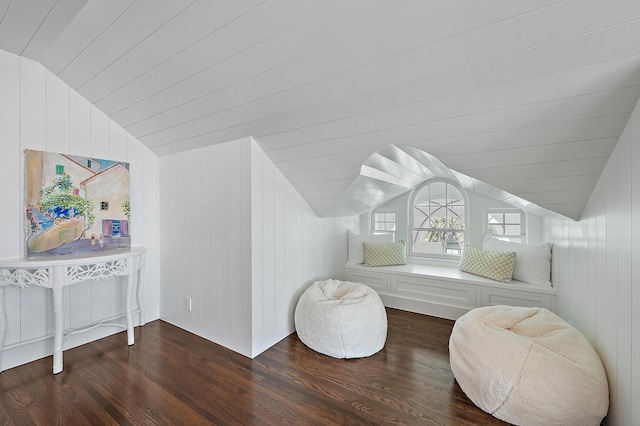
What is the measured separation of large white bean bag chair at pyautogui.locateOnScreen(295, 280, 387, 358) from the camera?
2072 millimetres

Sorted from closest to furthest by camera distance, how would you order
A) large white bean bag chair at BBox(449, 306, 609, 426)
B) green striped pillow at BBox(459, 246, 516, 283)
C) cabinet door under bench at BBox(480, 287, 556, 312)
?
large white bean bag chair at BBox(449, 306, 609, 426) → cabinet door under bench at BBox(480, 287, 556, 312) → green striped pillow at BBox(459, 246, 516, 283)

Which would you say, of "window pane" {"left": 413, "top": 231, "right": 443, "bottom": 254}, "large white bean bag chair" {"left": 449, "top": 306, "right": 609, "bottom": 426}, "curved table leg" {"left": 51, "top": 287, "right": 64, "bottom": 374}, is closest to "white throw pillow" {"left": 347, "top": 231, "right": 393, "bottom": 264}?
"window pane" {"left": 413, "top": 231, "right": 443, "bottom": 254}

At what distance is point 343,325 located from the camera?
6.77 feet

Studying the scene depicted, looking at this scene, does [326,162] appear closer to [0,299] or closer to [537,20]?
[537,20]

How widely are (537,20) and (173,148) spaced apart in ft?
9.12

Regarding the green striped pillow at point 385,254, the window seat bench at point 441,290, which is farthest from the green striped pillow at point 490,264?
the green striped pillow at point 385,254

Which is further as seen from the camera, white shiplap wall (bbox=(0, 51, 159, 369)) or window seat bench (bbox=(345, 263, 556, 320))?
window seat bench (bbox=(345, 263, 556, 320))

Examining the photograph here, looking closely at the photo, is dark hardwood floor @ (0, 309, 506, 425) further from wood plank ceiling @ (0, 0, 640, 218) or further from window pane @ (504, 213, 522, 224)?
window pane @ (504, 213, 522, 224)

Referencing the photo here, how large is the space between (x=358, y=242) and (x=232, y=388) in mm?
2261

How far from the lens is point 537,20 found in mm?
967

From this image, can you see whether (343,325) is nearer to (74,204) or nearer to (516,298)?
(516,298)

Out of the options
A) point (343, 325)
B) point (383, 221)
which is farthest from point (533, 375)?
point (383, 221)

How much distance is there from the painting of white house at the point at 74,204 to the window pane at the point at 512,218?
408 centimetres

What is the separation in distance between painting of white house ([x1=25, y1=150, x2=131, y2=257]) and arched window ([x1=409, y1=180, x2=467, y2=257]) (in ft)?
11.1
